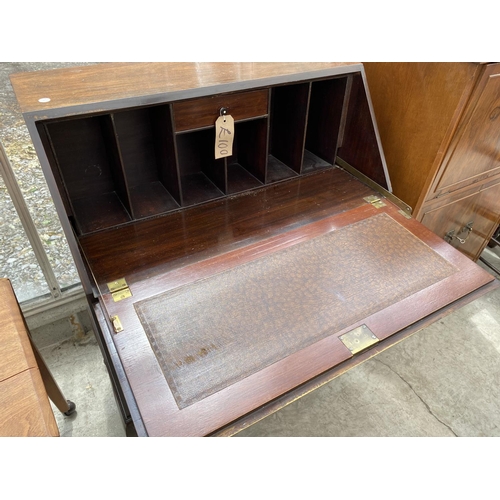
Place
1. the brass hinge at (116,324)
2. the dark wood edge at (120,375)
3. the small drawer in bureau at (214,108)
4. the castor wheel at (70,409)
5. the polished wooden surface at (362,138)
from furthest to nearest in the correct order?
the castor wheel at (70,409) → the polished wooden surface at (362,138) → the small drawer in bureau at (214,108) → the brass hinge at (116,324) → the dark wood edge at (120,375)

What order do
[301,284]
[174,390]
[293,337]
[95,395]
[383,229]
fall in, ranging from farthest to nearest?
[95,395] < [383,229] < [301,284] < [293,337] < [174,390]

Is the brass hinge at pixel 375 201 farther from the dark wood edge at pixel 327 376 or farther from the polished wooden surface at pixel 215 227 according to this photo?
the dark wood edge at pixel 327 376

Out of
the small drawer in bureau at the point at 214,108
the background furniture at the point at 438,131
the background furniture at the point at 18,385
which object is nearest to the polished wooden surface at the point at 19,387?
the background furniture at the point at 18,385

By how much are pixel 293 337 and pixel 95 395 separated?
3.77 ft

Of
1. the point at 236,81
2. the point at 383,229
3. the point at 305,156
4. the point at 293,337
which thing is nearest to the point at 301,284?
the point at 293,337

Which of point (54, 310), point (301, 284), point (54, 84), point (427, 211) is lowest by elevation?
point (54, 310)

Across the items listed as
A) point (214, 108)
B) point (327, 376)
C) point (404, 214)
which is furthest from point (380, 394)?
point (214, 108)

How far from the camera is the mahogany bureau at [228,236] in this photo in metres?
0.86

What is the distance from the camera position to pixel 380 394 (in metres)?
1.76

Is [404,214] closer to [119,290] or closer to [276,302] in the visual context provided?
[276,302]

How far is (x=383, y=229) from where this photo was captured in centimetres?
126

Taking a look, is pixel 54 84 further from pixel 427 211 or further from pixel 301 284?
pixel 427 211

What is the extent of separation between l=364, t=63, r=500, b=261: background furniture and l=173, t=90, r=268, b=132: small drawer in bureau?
0.56 meters

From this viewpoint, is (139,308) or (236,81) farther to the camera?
(236,81)
